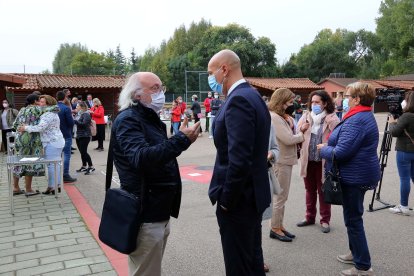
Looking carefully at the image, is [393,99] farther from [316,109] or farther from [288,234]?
[288,234]

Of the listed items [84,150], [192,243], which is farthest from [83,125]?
[192,243]

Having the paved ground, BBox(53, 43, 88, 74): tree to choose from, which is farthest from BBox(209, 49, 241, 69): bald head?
BBox(53, 43, 88, 74): tree

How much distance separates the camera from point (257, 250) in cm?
283

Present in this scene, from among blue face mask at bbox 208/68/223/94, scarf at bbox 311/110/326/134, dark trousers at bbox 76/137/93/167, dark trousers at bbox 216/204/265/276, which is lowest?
dark trousers at bbox 76/137/93/167

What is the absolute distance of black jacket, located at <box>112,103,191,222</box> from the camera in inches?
89.4

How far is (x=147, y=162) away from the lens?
88.3 inches

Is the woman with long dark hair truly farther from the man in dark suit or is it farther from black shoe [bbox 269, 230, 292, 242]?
the man in dark suit

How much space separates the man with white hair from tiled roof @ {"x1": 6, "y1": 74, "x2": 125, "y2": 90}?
19851mm

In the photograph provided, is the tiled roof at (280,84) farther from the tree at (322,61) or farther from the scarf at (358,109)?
the scarf at (358,109)

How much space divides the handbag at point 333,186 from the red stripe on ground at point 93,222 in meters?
2.21

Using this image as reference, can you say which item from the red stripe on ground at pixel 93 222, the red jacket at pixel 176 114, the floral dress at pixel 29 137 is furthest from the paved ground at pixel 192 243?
the red jacket at pixel 176 114

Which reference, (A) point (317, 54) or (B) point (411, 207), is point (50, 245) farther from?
(A) point (317, 54)

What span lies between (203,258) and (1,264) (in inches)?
85.4

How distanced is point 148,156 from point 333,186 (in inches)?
86.8
